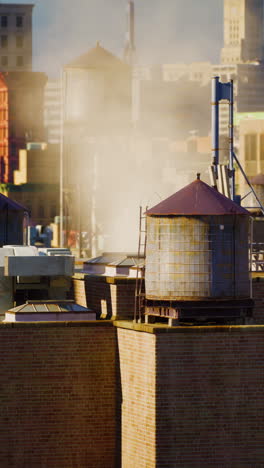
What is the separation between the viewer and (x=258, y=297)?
116 feet

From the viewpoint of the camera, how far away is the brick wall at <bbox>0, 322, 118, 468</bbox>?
3278 centimetres

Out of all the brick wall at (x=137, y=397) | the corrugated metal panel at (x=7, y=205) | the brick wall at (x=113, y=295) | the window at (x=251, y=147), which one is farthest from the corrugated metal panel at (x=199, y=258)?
the window at (x=251, y=147)

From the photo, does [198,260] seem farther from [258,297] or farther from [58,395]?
[58,395]

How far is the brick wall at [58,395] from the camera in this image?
32781 mm

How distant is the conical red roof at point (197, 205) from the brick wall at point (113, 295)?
2.70m

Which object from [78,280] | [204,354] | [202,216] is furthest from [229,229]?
[78,280]

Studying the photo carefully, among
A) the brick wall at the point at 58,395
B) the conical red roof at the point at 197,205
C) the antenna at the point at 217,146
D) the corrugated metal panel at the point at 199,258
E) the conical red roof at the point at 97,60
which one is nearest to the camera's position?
the corrugated metal panel at the point at 199,258

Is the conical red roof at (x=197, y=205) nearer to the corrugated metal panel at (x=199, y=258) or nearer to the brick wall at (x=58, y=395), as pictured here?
the corrugated metal panel at (x=199, y=258)

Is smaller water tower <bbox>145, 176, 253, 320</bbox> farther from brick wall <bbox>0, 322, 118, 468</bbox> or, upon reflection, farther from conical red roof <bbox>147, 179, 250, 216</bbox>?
brick wall <bbox>0, 322, 118, 468</bbox>

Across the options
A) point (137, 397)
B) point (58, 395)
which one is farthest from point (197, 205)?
point (58, 395)

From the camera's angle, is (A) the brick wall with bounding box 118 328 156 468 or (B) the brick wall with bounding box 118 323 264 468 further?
(A) the brick wall with bounding box 118 328 156 468

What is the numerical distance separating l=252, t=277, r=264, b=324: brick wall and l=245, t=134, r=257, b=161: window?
8800 cm

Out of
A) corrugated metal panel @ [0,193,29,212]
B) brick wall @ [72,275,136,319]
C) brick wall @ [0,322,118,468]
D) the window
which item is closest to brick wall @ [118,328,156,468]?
brick wall @ [0,322,118,468]

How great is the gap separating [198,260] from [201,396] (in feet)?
9.62
